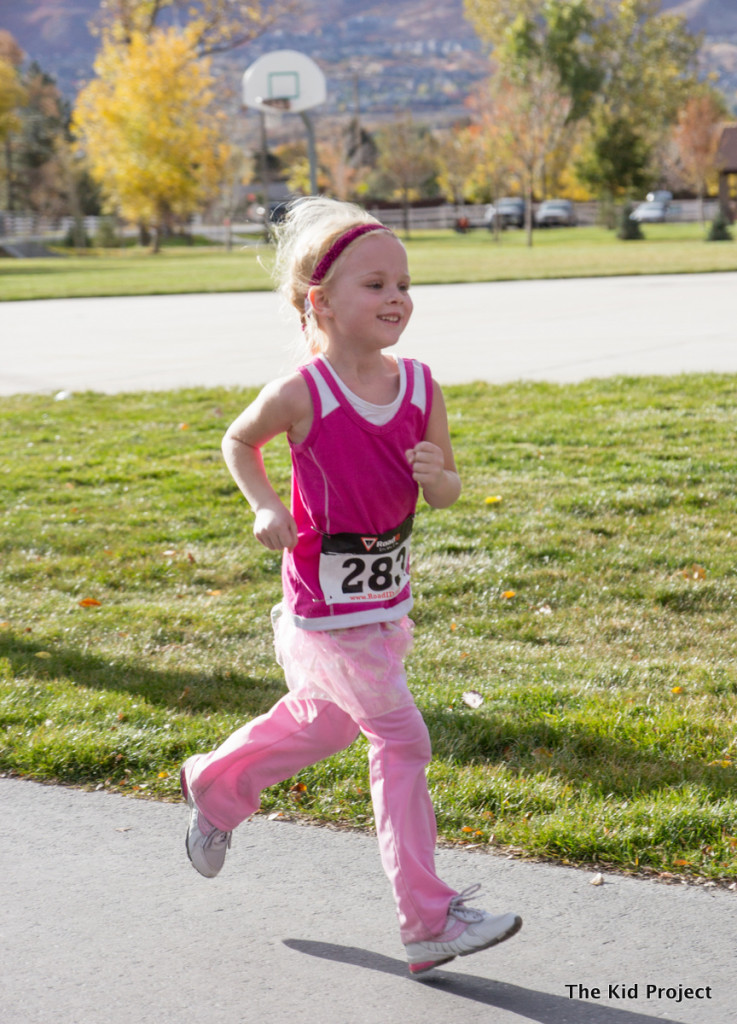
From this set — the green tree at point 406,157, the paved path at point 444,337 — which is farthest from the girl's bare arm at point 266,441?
the green tree at point 406,157

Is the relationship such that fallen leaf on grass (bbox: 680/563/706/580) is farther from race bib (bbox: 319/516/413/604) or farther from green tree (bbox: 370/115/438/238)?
green tree (bbox: 370/115/438/238)

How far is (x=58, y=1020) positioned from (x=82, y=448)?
630 centimetres

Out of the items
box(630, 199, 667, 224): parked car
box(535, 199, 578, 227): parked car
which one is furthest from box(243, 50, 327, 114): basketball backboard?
box(630, 199, 667, 224): parked car

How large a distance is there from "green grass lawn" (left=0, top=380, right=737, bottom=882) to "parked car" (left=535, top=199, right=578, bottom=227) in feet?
213

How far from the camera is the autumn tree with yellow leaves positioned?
52781mm

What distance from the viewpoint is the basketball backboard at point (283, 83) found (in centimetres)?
2669

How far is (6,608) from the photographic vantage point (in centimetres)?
522

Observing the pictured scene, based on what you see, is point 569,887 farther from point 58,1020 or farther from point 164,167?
point 164,167

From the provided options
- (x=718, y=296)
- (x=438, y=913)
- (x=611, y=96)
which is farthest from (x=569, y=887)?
(x=611, y=96)

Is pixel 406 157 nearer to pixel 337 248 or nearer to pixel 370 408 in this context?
pixel 337 248

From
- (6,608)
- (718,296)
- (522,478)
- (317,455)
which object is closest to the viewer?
(317,455)

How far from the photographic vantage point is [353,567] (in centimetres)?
264

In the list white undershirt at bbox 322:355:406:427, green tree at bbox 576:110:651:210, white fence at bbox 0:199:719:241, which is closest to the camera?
white undershirt at bbox 322:355:406:427

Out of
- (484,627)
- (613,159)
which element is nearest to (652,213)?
(613,159)
